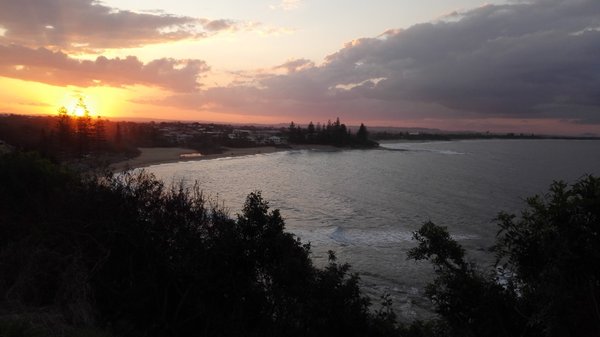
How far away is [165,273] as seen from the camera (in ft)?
36.4

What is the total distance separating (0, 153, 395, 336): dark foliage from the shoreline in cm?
1475

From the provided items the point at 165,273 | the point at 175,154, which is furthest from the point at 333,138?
the point at 165,273

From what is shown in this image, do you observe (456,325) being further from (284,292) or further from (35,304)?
(35,304)

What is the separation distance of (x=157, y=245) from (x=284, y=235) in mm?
3316

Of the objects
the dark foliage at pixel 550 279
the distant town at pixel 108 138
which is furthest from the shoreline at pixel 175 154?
the dark foliage at pixel 550 279

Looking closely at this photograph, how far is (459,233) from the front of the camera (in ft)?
86.2

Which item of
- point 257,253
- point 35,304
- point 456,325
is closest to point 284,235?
point 257,253

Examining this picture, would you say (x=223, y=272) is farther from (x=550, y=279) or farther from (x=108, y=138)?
(x=108, y=138)

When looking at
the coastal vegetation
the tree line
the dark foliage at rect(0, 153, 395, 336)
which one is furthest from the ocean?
the tree line

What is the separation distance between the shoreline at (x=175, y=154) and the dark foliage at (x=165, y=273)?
1475 cm

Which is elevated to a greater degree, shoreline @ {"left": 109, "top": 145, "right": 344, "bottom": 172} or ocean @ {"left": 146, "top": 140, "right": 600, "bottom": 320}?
shoreline @ {"left": 109, "top": 145, "right": 344, "bottom": 172}

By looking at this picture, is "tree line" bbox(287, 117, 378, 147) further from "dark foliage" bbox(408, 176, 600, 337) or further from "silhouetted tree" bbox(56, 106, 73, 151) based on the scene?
"dark foliage" bbox(408, 176, 600, 337)

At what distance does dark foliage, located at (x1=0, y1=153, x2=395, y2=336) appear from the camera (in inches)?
378

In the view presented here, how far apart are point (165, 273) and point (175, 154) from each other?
79.4 meters
